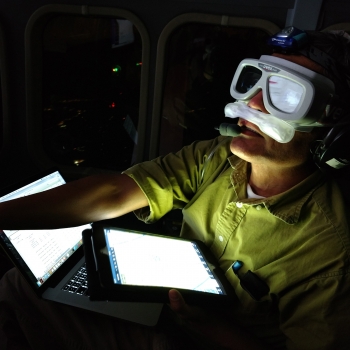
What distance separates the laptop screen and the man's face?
2.76 feet

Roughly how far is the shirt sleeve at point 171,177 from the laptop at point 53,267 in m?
0.29

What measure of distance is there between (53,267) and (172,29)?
1374mm

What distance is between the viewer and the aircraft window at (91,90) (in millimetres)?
2061

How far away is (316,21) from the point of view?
1.68 metres

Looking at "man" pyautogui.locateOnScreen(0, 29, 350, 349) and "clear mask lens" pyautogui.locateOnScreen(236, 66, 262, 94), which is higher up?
"clear mask lens" pyautogui.locateOnScreen(236, 66, 262, 94)

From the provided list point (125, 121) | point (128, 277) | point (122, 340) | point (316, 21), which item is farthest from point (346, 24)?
point (122, 340)

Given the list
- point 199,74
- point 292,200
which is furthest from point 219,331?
point 199,74

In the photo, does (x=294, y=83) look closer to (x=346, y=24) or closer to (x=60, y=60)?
(x=346, y=24)

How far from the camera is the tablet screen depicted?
3.47ft

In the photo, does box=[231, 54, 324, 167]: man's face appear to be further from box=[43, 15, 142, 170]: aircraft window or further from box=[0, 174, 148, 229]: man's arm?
box=[43, 15, 142, 170]: aircraft window

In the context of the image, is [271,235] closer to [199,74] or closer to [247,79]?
[247,79]

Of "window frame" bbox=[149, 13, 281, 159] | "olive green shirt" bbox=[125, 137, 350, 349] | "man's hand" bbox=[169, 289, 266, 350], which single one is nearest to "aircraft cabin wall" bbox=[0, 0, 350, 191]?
"window frame" bbox=[149, 13, 281, 159]

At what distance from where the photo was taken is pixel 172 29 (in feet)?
6.14

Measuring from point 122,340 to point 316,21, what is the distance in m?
1.70
